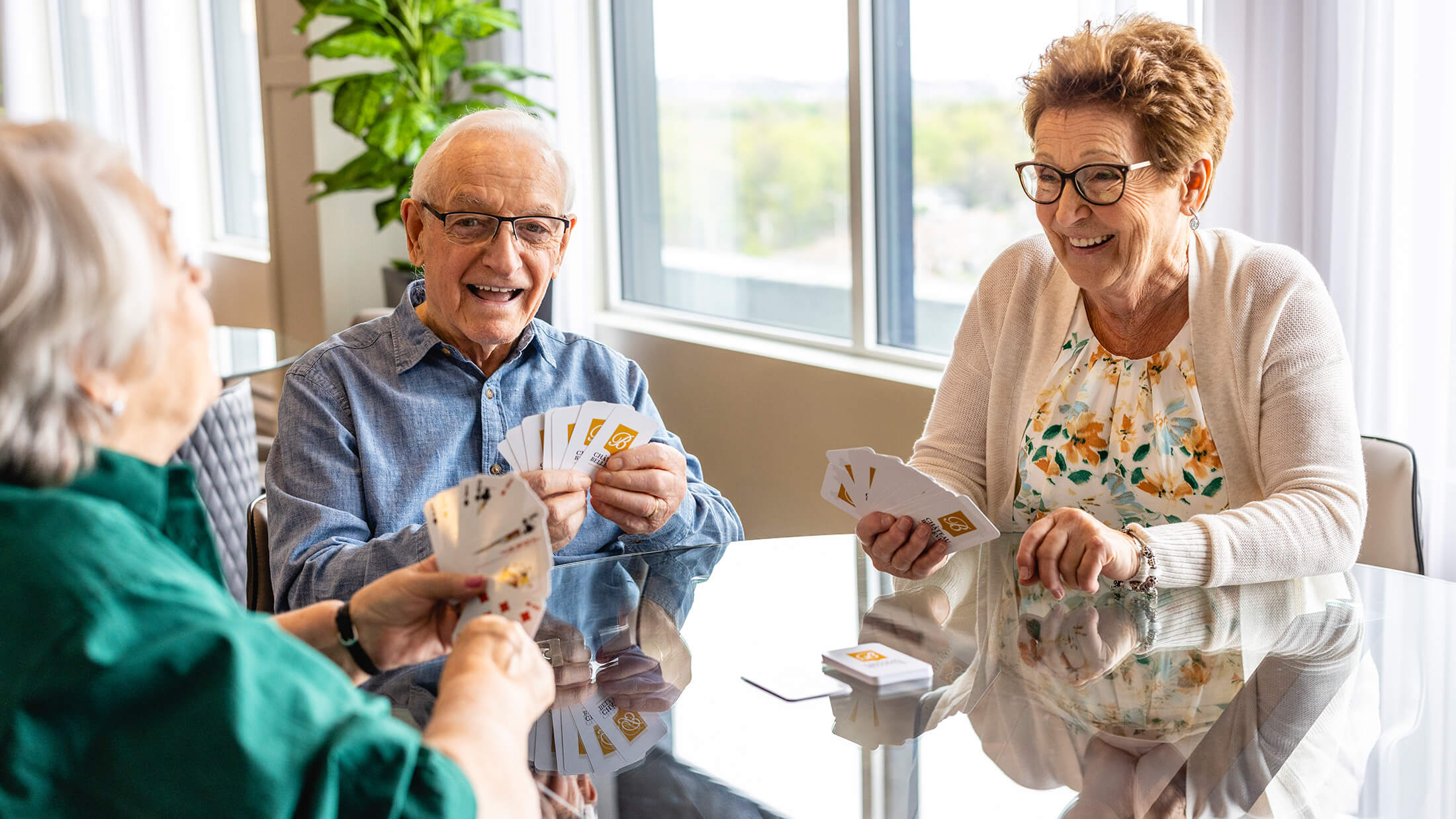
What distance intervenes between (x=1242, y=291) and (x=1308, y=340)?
13cm

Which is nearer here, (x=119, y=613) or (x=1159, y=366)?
(x=119, y=613)

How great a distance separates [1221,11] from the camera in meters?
2.59

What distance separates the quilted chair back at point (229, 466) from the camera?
317 cm

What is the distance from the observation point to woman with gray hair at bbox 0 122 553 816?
802mm

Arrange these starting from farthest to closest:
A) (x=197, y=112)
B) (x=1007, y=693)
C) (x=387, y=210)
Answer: (x=197, y=112), (x=387, y=210), (x=1007, y=693)

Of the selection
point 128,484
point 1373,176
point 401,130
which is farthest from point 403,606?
point 401,130

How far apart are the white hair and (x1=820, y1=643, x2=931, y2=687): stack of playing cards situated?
97 cm

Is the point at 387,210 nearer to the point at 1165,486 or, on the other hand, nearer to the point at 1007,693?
the point at 1165,486

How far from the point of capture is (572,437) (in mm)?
1854

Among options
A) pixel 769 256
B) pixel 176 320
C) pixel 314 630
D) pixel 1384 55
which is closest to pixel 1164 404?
pixel 1384 55

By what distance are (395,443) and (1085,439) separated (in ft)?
3.87

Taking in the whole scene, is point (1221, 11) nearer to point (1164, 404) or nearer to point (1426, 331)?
point (1426, 331)

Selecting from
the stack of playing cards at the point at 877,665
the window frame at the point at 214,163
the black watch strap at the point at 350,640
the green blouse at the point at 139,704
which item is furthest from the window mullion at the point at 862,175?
the window frame at the point at 214,163

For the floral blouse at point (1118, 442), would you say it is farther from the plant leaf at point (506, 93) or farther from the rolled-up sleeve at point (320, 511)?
the plant leaf at point (506, 93)
